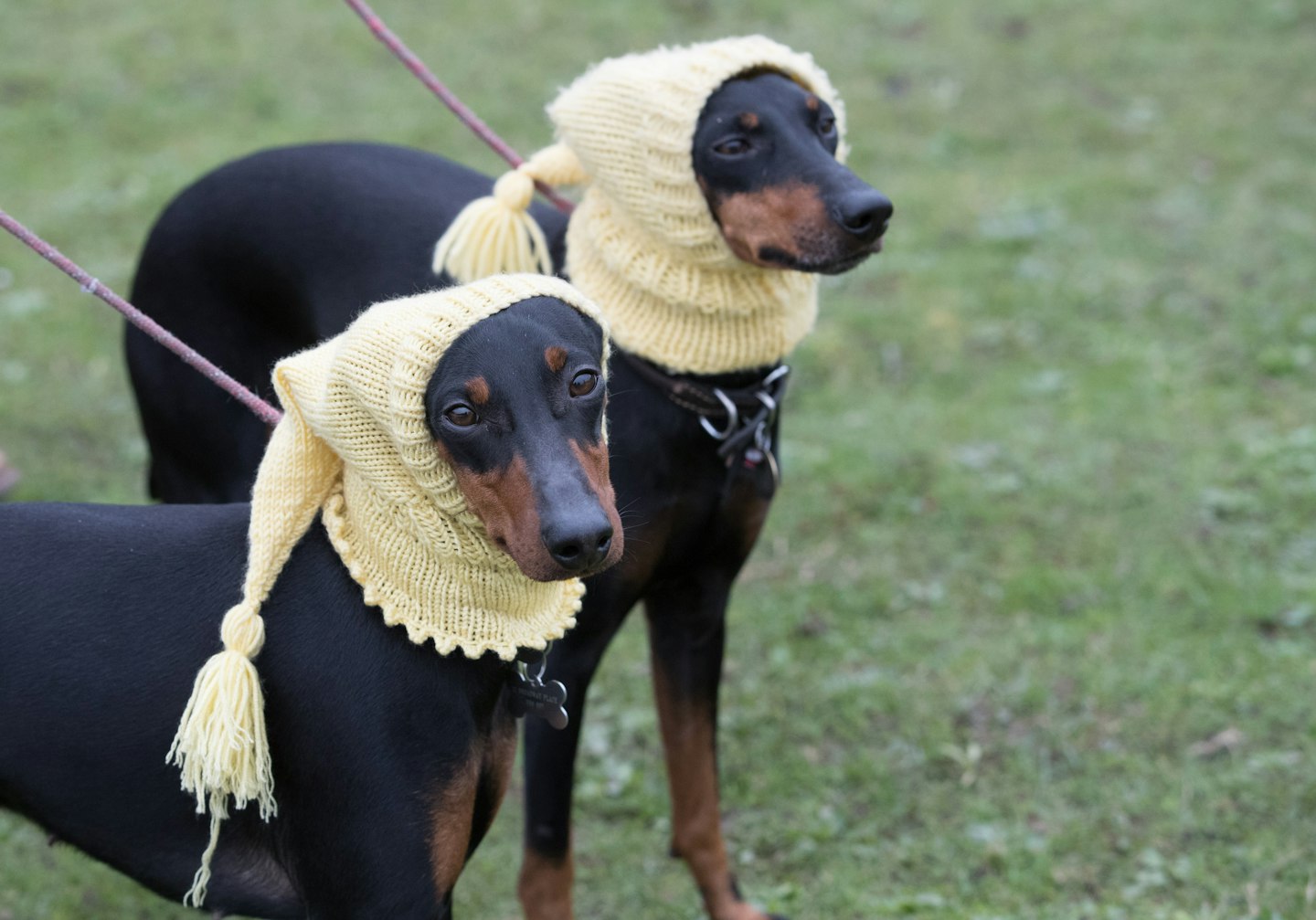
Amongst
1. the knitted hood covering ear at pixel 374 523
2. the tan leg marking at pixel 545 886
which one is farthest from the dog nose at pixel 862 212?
the tan leg marking at pixel 545 886

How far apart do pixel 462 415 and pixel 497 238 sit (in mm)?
1206

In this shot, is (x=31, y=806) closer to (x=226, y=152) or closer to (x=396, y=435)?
(x=396, y=435)

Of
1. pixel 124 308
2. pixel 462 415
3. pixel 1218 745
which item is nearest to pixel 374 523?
pixel 462 415

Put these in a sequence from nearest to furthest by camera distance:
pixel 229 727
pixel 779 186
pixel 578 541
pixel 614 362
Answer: pixel 578 541 < pixel 229 727 < pixel 779 186 < pixel 614 362

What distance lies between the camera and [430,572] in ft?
8.07

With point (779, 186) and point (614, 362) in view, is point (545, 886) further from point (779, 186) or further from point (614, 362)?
point (779, 186)

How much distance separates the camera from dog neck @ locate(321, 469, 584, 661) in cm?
242

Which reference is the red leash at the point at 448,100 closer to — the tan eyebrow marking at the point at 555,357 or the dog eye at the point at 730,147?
the dog eye at the point at 730,147

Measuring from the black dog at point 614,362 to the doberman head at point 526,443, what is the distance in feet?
2.73

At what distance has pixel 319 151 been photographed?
3.88 m

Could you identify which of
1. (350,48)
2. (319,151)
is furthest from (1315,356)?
(350,48)

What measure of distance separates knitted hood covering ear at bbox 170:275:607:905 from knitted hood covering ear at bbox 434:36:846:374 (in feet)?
2.49

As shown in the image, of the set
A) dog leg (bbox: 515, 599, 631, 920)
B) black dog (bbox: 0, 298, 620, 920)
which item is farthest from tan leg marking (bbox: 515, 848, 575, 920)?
black dog (bbox: 0, 298, 620, 920)

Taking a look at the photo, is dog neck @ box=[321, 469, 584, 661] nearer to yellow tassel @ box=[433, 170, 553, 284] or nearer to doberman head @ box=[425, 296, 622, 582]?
doberman head @ box=[425, 296, 622, 582]
